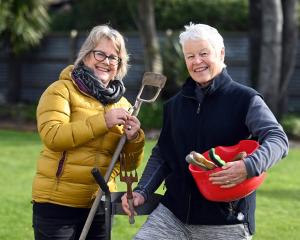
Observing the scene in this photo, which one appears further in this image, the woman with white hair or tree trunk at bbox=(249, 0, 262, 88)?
tree trunk at bbox=(249, 0, 262, 88)

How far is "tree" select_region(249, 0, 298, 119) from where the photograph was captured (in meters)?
13.7

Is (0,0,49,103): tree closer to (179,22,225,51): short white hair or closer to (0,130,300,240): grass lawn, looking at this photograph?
(0,130,300,240): grass lawn

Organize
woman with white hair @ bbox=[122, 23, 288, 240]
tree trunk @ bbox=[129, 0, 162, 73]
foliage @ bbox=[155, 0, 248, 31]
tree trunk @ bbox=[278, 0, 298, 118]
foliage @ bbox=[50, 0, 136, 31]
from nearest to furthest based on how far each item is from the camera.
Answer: woman with white hair @ bbox=[122, 23, 288, 240] → tree trunk @ bbox=[278, 0, 298, 118] → tree trunk @ bbox=[129, 0, 162, 73] → foliage @ bbox=[155, 0, 248, 31] → foliage @ bbox=[50, 0, 136, 31]

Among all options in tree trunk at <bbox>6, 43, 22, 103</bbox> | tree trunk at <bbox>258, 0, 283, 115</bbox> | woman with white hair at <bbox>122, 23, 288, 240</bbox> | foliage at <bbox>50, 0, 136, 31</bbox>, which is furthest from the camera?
foliage at <bbox>50, 0, 136, 31</bbox>

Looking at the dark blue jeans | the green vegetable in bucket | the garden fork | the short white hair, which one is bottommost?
the dark blue jeans

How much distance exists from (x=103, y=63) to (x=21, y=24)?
43.3ft

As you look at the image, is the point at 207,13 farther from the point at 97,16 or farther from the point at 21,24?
the point at 21,24

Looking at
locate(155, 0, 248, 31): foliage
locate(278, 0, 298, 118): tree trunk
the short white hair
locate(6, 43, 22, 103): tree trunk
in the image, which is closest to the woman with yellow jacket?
the short white hair

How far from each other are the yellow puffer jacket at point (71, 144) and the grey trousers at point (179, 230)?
1.56ft

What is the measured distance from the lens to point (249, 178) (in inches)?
144

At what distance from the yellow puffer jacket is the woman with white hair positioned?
1.45 ft

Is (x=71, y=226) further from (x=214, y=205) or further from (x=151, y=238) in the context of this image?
(x=214, y=205)

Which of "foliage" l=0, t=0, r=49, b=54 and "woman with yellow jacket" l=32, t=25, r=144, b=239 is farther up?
"woman with yellow jacket" l=32, t=25, r=144, b=239

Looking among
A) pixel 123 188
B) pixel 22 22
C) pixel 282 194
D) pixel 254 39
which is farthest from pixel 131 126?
pixel 22 22
